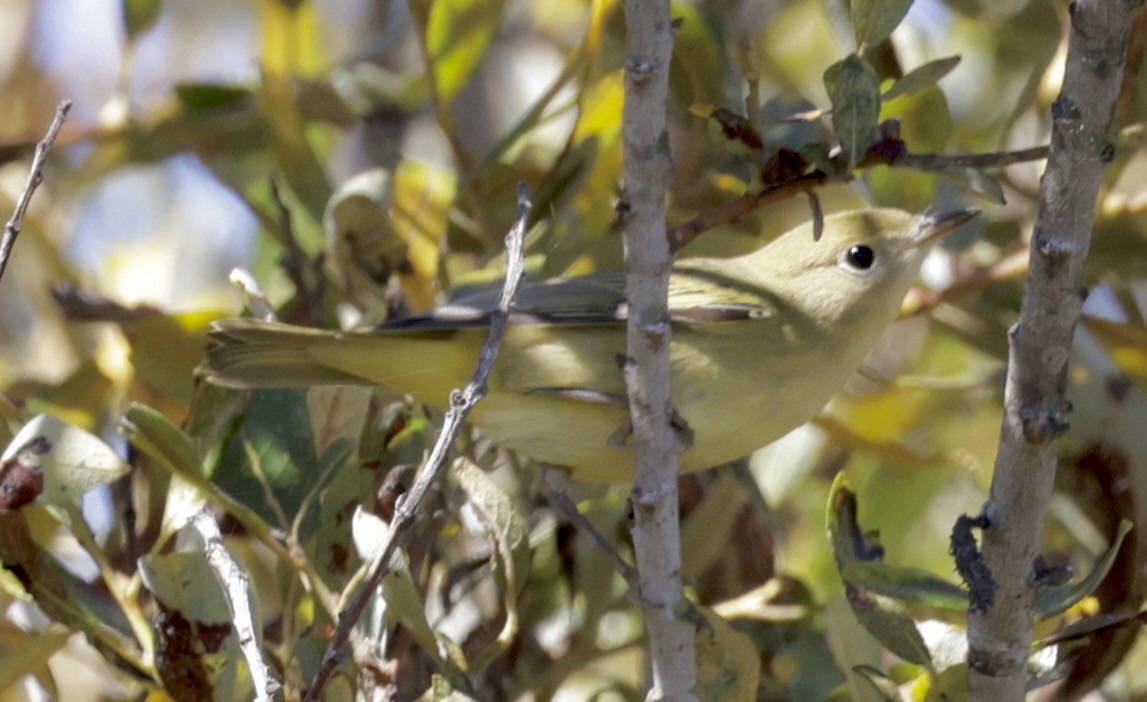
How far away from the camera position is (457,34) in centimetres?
271

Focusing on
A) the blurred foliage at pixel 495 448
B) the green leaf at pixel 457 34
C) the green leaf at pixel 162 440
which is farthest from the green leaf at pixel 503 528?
the green leaf at pixel 457 34

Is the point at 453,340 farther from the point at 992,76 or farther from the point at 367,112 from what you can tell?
the point at 992,76

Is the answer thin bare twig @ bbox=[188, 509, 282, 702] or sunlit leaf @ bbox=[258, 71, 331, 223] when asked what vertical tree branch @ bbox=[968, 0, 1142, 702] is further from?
sunlit leaf @ bbox=[258, 71, 331, 223]

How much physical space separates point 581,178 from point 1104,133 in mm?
1298

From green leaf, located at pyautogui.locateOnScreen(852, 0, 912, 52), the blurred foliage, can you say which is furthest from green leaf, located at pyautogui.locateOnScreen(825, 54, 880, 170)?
green leaf, located at pyautogui.locateOnScreen(852, 0, 912, 52)

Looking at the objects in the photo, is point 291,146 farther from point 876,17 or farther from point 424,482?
point 424,482

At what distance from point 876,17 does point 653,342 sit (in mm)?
529

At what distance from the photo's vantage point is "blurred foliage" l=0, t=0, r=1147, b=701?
1.93 meters

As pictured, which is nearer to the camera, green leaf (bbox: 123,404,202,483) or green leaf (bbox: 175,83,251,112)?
green leaf (bbox: 123,404,202,483)

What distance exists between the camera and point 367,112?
347 centimetres

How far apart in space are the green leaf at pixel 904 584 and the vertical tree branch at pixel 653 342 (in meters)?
0.25

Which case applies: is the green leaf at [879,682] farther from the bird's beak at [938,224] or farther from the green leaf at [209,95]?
the green leaf at [209,95]

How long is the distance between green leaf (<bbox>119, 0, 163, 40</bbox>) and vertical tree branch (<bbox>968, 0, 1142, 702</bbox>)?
1.92 meters

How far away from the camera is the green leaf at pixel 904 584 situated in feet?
6.00
